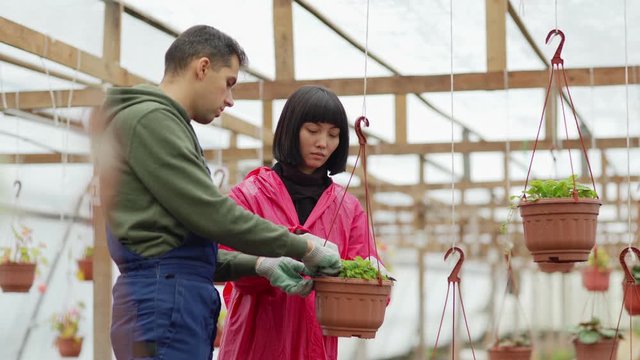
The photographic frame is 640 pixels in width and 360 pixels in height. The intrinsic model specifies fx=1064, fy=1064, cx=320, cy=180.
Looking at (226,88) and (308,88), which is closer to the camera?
(226,88)

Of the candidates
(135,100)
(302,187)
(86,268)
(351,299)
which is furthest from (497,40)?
(135,100)

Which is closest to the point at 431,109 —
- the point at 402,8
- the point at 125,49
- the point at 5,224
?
the point at 402,8

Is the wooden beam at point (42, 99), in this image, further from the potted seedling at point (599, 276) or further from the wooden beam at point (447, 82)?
the potted seedling at point (599, 276)

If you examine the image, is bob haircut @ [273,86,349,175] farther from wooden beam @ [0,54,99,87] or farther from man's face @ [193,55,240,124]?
wooden beam @ [0,54,99,87]

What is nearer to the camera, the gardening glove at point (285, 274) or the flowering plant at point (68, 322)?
the gardening glove at point (285, 274)

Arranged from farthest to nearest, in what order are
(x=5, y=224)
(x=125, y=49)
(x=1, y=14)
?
(x=125, y=49)
(x=5, y=224)
(x=1, y=14)

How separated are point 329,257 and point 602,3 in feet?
12.9

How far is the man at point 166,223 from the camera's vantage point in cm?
182

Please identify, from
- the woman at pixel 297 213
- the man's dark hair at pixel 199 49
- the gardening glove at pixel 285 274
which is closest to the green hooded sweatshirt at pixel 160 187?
the man's dark hair at pixel 199 49

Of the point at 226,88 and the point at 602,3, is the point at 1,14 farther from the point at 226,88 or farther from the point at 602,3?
the point at 602,3

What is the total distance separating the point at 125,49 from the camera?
560 centimetres

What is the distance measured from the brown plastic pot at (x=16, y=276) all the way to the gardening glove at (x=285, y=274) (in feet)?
8.68

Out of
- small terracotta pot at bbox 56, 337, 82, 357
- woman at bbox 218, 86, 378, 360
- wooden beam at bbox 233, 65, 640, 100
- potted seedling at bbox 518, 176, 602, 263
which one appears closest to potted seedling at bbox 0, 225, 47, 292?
small terracotta pot at bbox 56, 337, 82, 357

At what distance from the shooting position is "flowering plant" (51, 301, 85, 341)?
5.41 metres
